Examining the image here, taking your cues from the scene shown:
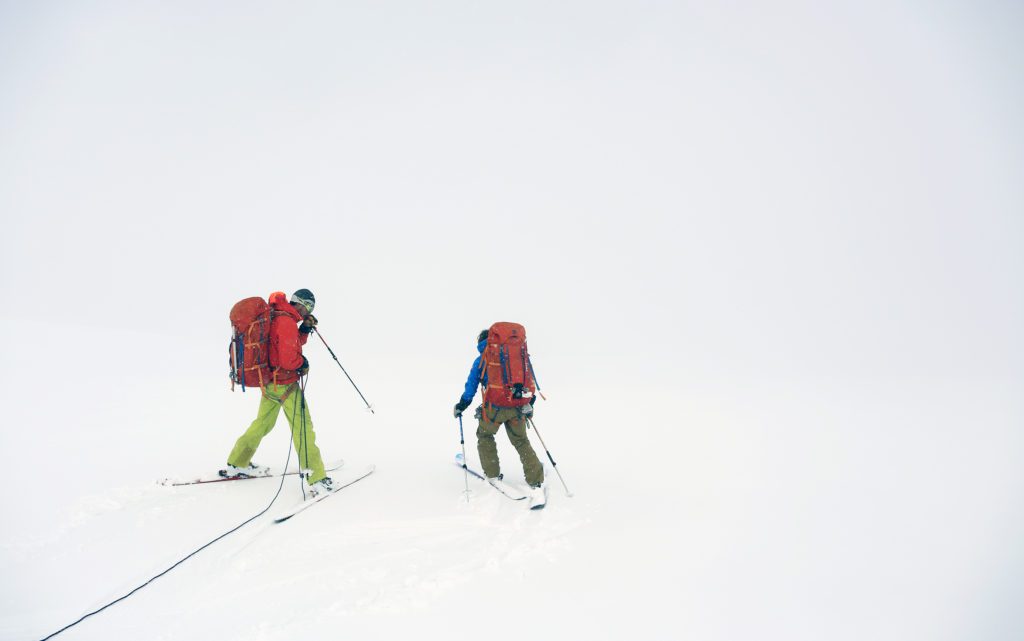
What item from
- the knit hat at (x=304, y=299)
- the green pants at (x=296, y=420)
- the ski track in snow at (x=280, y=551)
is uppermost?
the knit hat at (x=304, y=299)

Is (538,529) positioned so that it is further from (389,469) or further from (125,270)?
(125,270)

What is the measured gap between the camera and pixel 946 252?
4966 cm

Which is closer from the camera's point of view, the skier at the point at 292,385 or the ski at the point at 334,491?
the ski at the point at 334,491

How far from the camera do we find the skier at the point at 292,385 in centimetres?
587

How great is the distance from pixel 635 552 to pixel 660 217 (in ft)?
218

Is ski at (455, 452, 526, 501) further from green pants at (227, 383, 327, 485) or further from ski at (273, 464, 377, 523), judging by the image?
green pants at (227, 383, 327, 485)

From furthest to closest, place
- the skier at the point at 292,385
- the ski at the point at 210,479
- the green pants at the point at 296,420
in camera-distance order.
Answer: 1. the ski at the point at 210,479
2. the green pants at the point at 296,420
3. the skier at the point at 292,385

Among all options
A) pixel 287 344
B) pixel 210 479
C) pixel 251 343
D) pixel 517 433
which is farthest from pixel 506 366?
pixel 210 479

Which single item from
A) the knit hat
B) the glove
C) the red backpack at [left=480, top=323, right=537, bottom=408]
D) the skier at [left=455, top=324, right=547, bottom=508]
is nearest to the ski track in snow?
the skier at [left=455, top=324, right=547, bottom=508]

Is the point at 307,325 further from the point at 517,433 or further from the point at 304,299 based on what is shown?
the point at 517,433

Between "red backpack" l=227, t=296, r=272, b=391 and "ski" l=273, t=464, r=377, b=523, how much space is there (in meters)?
1.37

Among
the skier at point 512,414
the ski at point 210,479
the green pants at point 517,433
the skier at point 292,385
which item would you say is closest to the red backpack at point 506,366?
the skier at point 512,414

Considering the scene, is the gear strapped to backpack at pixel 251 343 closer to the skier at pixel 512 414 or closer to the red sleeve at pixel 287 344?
the red sleeve at pixel 287 344

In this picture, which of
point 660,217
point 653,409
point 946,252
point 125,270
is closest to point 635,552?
point 653,409
